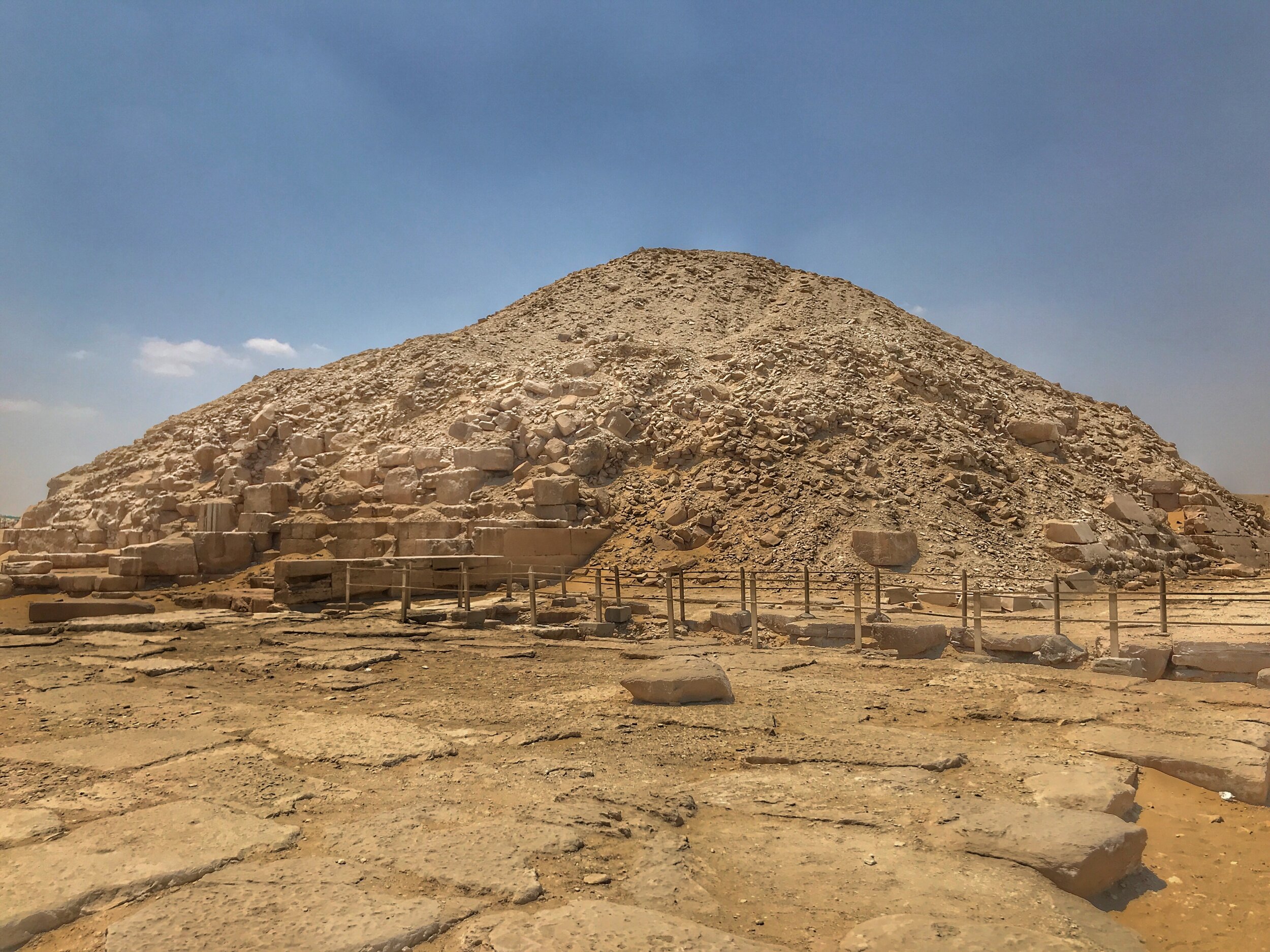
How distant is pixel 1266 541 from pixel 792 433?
12548 mm

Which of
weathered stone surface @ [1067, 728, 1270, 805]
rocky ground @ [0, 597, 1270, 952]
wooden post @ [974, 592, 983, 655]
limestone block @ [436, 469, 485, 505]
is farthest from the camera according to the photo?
limestone block @ [436, 469, 485, 505]

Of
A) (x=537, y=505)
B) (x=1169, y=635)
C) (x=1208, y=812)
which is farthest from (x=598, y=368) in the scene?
(x=1208, y=812)

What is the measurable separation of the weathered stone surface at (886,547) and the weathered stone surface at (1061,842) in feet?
39.1

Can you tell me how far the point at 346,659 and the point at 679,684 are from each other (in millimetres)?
4037

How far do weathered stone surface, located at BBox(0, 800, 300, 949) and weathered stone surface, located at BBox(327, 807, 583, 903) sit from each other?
33 centimetres

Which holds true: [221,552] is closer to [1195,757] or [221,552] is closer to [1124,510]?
[1195,757]

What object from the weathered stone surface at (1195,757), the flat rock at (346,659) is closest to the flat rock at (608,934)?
the weathered stone surface at (1195,757)

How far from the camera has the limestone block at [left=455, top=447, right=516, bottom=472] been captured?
20.3m

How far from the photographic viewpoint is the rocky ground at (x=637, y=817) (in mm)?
2605

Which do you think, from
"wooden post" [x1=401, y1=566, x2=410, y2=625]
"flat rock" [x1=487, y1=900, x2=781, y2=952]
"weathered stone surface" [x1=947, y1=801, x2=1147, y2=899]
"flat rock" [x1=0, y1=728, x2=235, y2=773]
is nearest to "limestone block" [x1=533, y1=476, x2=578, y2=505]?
"wooden post" [x1=401, y1=566, x2=410, y2=625]

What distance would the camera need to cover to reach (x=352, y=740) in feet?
15.9

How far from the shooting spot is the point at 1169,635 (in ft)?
28.0

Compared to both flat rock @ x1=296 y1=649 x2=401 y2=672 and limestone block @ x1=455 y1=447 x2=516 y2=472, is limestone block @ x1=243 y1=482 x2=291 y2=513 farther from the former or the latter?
flat rock @ x1=296 y1=649 x2=401 y2=672

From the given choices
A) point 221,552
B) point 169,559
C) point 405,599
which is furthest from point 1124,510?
point 169,559
